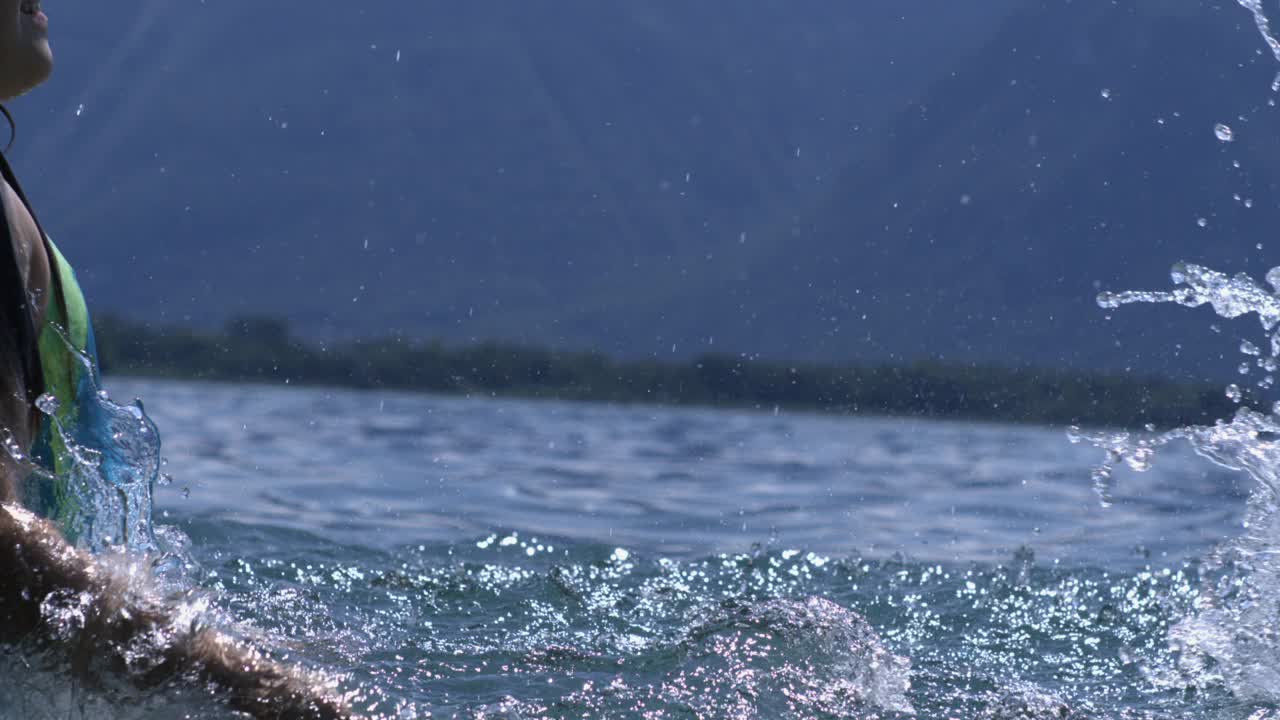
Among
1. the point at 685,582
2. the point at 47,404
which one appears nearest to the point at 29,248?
the point at 47,404

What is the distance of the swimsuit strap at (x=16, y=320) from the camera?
1.90 metres

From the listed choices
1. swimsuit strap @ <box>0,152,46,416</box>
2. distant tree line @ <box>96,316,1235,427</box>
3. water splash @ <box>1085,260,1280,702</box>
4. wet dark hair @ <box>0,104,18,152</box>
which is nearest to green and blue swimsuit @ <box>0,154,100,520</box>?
swimsuit strap @ <box>0,152,46,416</box>

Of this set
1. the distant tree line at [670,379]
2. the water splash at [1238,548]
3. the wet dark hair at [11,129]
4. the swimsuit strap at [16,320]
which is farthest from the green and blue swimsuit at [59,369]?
the distant tree line at [670,379]

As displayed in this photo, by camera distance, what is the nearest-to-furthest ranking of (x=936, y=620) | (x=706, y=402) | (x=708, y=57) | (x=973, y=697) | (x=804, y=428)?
(x=973, y=697), (x=936, y=620), (x=804, y=428), (x=706, y=402), (x=708, y=57)

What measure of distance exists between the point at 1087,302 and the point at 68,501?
182 ft

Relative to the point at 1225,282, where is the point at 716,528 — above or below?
below

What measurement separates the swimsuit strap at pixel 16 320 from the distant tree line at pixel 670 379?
19.6 meters

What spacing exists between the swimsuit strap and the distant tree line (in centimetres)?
1962

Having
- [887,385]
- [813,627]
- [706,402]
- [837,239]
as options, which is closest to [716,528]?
[813,627]

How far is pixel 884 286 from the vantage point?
6731 centimetres

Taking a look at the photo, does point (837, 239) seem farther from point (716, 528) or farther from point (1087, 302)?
point (716, 528)

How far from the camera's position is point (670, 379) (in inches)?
1320

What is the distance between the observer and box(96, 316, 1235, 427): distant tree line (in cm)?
2650

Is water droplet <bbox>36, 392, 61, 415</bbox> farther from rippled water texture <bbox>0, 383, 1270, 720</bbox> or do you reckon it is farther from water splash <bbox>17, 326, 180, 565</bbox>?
rippled water texture <bbox>0, 383, 1270, 720</bbox>
